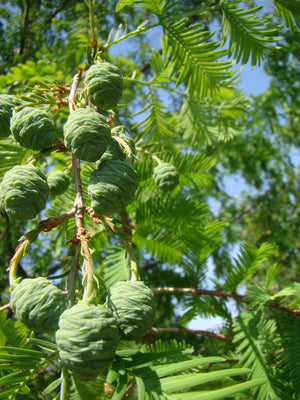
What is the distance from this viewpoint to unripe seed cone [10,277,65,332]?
491 mm

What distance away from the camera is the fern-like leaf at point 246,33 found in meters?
0.88

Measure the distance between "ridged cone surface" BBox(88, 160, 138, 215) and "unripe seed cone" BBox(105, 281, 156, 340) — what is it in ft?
0.45

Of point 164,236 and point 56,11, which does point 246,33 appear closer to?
point 164,236

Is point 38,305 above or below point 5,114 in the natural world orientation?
below

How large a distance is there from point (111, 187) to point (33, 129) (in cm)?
21

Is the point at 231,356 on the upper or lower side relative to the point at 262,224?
lower

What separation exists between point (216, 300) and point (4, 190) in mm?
915

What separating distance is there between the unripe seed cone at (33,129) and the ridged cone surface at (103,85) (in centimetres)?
11

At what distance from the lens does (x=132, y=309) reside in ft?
1.65

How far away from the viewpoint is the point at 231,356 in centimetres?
112

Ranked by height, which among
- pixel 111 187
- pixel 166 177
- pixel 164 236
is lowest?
pixel 111 187

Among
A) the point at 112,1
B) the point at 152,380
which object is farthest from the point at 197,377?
the point at 112,1

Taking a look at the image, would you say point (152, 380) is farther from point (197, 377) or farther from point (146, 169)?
point (146, 169)

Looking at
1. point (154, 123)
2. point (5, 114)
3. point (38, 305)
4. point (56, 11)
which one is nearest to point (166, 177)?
point (154, 123)
